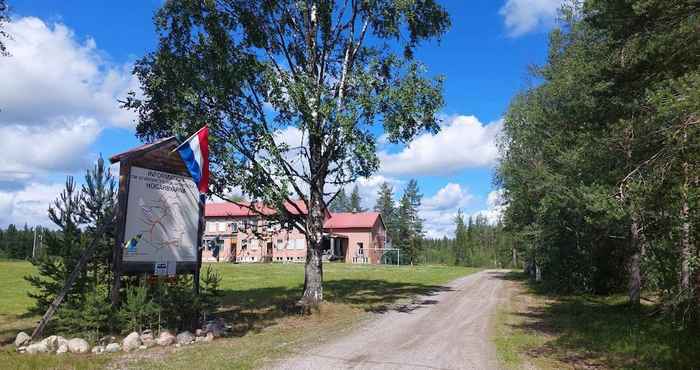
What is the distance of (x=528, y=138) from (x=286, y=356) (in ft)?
62.4

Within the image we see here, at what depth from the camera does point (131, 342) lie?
357 inches

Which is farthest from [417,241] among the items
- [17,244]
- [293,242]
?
[17,244]

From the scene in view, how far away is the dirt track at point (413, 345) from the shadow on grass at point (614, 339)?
4.27 feet

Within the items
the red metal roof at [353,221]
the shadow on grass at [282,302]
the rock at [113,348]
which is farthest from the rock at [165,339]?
the red metal roof at [353,221]

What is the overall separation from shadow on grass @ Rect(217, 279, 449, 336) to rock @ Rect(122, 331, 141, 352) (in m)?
2.42

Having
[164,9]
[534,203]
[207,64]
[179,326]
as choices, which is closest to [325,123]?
[207,64]

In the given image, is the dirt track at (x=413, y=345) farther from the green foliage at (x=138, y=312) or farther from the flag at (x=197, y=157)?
the flag at (x=197, y=157)

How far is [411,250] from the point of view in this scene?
7675 cm

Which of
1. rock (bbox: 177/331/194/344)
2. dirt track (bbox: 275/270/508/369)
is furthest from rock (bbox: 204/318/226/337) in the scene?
dirt track (bbox: 275/270/508/369)

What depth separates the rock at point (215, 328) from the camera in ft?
35.1

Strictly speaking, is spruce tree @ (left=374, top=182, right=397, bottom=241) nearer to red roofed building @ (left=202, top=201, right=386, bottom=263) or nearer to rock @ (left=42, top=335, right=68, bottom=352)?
A: red roofed building @ (left=202, top=201, right=386, bottom=263)

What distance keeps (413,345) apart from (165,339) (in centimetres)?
490

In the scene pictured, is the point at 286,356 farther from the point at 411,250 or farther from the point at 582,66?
the point at 411,250

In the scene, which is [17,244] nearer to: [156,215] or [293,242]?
[293,242]
